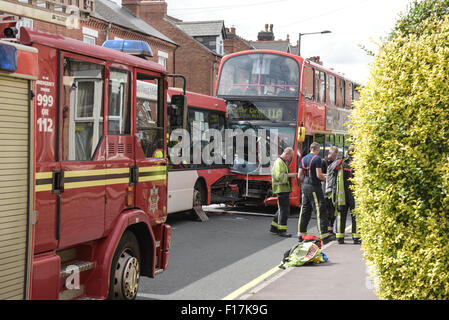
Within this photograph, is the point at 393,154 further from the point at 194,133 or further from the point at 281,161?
the point at 194,133

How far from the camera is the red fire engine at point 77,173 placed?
4559 millimetres

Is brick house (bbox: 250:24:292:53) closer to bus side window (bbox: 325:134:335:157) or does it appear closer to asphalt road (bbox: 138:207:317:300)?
bus side window (bbox: 325:134:335:157)

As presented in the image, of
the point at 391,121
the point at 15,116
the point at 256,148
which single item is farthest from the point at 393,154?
the point at 256,148

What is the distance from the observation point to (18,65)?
454 cm

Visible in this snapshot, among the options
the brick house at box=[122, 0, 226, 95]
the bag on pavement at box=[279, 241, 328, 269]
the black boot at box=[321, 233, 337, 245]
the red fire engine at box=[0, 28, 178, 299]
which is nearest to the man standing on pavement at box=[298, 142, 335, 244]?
the black boot at box=[321, 233, 337, 245]

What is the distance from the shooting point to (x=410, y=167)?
5258 mm

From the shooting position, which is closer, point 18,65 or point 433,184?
point 18,65

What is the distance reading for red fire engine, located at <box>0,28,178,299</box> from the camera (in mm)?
4559

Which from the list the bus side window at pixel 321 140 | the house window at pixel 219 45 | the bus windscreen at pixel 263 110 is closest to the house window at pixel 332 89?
the bus side window at pixel 321 140

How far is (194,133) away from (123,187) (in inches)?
332

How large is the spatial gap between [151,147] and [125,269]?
1508 millimetres

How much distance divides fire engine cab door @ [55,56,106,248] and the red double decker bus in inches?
421

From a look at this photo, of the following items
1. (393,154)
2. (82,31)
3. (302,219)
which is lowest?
(302,219)

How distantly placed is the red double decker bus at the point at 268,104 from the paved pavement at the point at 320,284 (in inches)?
290
